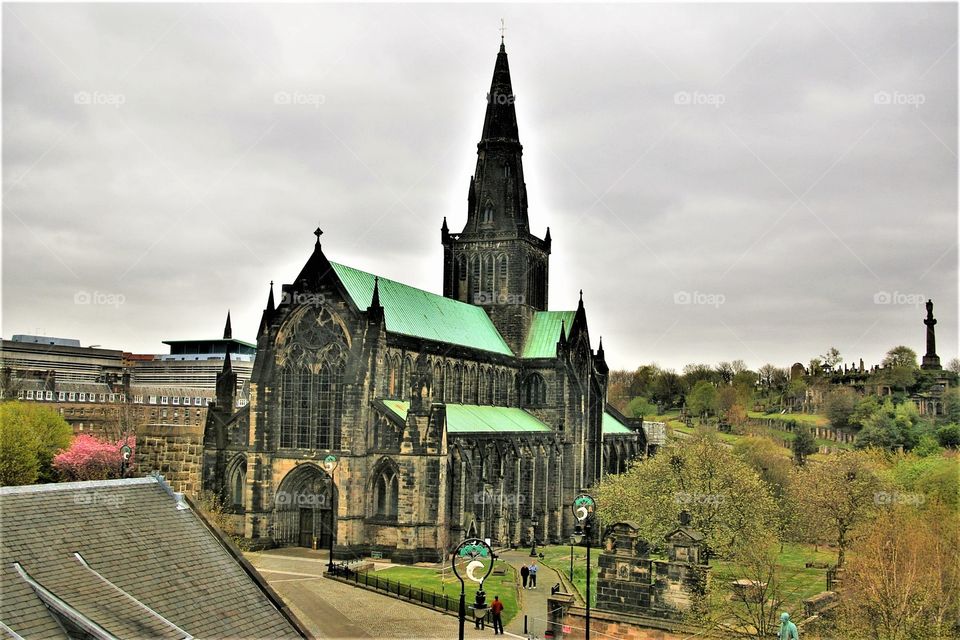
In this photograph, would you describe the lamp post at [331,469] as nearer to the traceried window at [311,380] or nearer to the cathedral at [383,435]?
the cathedral at [383,435]

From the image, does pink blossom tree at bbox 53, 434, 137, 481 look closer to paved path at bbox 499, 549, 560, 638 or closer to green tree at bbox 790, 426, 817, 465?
paved path at bbox 499, 549, 560, 638

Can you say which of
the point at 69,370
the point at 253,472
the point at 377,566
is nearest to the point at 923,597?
the point at 377,566

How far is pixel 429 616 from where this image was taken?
37156 mm

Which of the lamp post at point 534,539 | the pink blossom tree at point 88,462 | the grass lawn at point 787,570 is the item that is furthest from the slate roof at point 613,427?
the pink blossom tree at point 88,462

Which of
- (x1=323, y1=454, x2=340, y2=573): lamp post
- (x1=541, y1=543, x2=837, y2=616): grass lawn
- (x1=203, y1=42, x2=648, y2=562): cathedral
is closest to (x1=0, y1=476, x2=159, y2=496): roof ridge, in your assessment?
(x1=541, y1=543, x2=837, y2=616): grass lawn

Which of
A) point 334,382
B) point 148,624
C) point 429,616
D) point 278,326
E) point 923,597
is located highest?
point 278,326

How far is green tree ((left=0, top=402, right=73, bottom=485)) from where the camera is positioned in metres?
63.6

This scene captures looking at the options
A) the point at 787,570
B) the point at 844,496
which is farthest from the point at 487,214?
the point at 787,570

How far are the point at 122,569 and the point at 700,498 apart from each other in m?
34.4

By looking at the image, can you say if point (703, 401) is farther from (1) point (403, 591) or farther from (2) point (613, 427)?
(1) point (403, 591)

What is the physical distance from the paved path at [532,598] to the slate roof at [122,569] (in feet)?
62.9

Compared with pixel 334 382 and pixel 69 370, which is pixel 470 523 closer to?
pixel 334 382

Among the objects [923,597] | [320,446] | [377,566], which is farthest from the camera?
[320,446]

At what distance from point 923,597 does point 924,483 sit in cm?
2387
